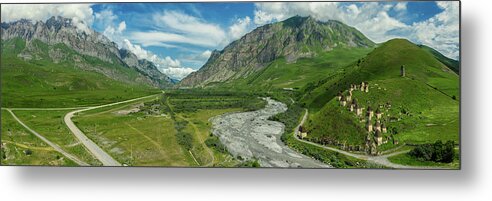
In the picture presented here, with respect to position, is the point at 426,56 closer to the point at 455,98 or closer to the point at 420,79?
the point at 420,79

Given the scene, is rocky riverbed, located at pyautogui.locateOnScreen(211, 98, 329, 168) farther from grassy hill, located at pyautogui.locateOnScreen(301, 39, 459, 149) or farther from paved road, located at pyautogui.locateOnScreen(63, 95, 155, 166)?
paved road, located at pyautogui.locateOnScreen(63, 95, 155, 166)

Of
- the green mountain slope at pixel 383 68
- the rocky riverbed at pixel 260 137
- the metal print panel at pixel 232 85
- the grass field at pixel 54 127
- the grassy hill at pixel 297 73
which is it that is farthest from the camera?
the grassy hill at pixel 297 73

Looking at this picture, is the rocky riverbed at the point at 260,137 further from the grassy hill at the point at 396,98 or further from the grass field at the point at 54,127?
the grass field at the point at 54,127

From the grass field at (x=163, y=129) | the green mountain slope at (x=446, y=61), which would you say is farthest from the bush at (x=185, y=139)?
the green mountain slope at (x=446, y=61)

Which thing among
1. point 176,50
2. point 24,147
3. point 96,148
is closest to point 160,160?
point 96,148

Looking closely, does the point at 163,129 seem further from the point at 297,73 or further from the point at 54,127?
the point at 297,73
